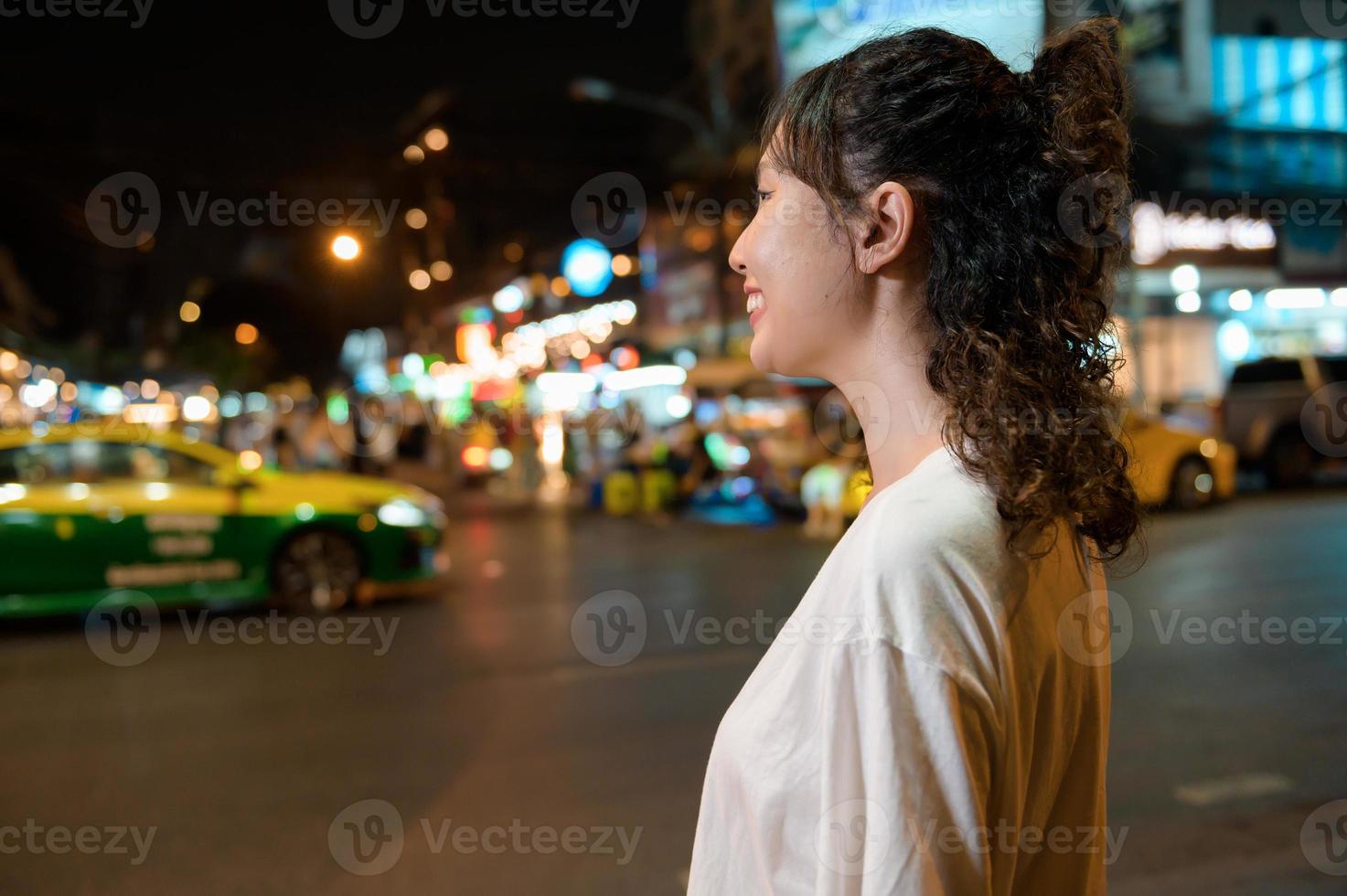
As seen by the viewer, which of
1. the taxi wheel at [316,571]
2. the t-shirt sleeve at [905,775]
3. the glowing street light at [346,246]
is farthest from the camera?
the glowing street light at [346,246]

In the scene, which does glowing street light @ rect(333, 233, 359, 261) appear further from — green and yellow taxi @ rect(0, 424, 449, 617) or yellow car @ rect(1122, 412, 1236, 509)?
yellow car @ rect(1122, 412, 1236, 509)

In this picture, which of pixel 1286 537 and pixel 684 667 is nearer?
pixel 684 667

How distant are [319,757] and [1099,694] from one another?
4.89 meters

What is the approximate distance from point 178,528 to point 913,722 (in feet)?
30.2

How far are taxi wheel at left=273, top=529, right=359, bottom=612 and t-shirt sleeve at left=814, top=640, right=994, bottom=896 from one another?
9.22 meters

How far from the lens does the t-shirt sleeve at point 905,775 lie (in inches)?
35.9

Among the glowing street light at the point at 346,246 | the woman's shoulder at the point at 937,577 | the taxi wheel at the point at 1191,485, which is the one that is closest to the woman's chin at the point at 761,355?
the woman's shoulder at the point at 937,577

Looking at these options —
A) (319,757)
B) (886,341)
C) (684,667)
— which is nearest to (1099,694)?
(886,341)

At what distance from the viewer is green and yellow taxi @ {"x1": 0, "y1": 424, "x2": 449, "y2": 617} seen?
8695mm

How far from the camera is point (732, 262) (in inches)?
53.1

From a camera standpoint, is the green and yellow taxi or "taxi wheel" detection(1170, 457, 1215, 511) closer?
the green and yellow taxi

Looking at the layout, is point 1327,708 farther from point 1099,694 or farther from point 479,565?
point 479,565

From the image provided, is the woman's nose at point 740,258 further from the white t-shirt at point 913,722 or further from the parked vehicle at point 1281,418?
the parked vehicle at point 1281,418

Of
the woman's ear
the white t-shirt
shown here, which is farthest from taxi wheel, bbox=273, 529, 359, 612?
the woman's ear
